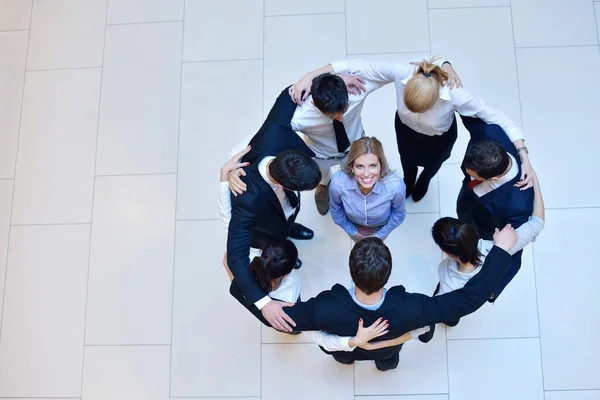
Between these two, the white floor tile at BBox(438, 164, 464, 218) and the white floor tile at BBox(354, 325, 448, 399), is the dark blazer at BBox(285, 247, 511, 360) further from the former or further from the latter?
the white floor tile at BBox(438, 164, 464, 218)

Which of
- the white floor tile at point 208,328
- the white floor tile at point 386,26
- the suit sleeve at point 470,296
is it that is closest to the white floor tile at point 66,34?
the white floor tile at point 208,328

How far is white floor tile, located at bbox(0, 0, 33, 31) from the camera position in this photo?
3.55 metres

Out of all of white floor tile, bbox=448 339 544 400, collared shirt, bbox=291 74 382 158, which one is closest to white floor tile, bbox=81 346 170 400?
collared shirt, bbox=291 74 382 158

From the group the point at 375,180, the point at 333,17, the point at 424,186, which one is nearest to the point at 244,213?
the point at 375,180

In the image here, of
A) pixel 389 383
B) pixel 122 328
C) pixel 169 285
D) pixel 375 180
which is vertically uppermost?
pixel 375 180

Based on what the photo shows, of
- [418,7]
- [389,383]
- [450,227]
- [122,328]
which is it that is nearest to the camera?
[450,227]

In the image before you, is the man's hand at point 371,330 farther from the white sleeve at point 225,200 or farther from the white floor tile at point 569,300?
the white floor tile at point 569,300

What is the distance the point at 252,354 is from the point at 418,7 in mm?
2490

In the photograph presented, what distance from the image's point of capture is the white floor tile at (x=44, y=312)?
9.73ft

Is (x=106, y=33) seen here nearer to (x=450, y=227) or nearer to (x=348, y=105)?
(x=348, y=105)

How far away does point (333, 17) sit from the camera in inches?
131

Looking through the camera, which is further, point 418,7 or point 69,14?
point 69,14

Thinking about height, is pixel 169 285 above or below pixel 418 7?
below

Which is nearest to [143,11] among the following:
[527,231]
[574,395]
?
[527,231]
